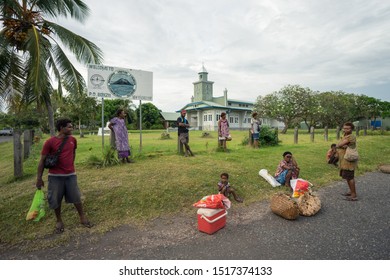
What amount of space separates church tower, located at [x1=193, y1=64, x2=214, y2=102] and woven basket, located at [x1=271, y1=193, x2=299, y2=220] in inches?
1828

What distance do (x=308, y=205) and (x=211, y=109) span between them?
121 ft

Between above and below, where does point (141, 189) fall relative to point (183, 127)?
below

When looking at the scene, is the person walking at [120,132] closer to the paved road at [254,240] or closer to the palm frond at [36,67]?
the palm frond at [36,67]

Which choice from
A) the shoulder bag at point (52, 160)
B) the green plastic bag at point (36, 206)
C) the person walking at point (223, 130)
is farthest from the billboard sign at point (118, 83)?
the green plastic bag at point (36, 206)

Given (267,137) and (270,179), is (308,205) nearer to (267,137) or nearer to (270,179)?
(270,179)

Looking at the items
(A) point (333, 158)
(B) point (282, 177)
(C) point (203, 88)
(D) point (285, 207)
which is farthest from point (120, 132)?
(C) point (203, 88)

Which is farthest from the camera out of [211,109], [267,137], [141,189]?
[211,109]

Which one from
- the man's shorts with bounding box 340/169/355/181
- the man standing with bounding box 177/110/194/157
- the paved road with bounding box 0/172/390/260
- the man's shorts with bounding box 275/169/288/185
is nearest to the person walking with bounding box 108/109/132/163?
the man standing with bounding box 177/110/194/157

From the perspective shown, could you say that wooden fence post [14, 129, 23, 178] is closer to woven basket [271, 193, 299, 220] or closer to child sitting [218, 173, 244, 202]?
child sitting [218, 173, 244, 202]

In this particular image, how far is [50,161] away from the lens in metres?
3.73

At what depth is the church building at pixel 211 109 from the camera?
40.6 meters

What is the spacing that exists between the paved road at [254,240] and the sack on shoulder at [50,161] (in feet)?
4.14

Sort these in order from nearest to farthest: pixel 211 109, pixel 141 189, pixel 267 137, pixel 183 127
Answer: pixel 141 189
pixel 183 127
pixel 267 137
pixel 211 109
